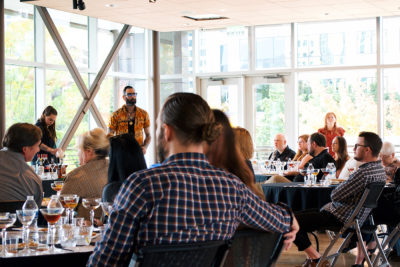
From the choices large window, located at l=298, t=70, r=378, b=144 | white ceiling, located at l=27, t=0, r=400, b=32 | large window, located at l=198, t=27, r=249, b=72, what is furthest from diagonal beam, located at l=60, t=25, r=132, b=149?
large window, located at l=298, t=70, r=378, b=144

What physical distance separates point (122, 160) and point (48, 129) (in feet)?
17.8

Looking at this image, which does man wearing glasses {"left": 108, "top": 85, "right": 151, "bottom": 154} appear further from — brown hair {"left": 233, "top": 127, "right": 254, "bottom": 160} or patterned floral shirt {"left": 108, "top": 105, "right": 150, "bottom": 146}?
brown hair {"left": 233, "top": 127, "right": 254, "bottom": 160}

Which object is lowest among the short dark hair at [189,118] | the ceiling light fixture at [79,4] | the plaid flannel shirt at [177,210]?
the plaid flannel shirt at [177,210]

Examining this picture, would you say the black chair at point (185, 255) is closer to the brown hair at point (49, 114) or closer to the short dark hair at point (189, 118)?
the short dark hair at point (189, 118)

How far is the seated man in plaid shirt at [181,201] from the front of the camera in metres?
2.09

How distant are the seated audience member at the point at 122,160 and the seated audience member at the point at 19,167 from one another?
599mm

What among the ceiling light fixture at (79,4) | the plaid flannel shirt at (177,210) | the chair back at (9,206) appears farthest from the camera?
the ceiling light fixture at (79,4)

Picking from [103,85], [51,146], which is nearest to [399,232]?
[51,146]

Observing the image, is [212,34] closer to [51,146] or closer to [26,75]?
[26,75]

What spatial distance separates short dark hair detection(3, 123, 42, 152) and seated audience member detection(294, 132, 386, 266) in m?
2.41

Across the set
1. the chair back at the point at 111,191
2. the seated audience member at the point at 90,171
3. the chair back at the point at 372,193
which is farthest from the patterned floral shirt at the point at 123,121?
the chair back at the point at 111,191

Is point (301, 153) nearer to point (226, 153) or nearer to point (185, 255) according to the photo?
point (226, 153)

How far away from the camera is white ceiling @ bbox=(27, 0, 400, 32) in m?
9.91

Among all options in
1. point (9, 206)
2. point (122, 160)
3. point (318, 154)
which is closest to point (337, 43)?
point (318, 154)
